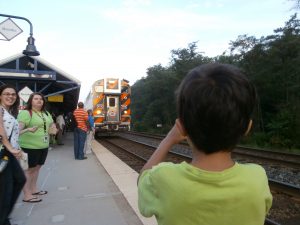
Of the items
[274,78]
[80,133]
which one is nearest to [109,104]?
[80,133]

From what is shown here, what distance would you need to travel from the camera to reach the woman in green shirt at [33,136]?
19.5 ft

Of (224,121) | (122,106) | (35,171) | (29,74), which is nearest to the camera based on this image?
(224,121)

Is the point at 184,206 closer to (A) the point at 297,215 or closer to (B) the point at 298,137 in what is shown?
(A) the point at 297,215

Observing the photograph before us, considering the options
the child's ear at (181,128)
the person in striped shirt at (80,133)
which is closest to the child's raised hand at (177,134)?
the child's ear at (181,128)

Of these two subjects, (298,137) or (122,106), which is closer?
(298,137)

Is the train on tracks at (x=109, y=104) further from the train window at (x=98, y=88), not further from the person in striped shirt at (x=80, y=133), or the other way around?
the person in striped shirt at (x=80, y=133)

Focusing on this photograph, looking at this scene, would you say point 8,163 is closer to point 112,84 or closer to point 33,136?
point 33,136

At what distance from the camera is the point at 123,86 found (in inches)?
931

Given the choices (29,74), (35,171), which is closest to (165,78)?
(29,74)

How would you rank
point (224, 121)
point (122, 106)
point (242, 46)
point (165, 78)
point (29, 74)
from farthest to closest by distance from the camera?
point (165, 78)
point (242, 46)
point (122, 106)
point (29, 74)
point (224, 121)

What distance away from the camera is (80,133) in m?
12.2

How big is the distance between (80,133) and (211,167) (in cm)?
1104

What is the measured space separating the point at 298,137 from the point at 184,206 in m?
19.4

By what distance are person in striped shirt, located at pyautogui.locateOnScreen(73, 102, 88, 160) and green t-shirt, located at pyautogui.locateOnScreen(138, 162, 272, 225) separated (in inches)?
422
